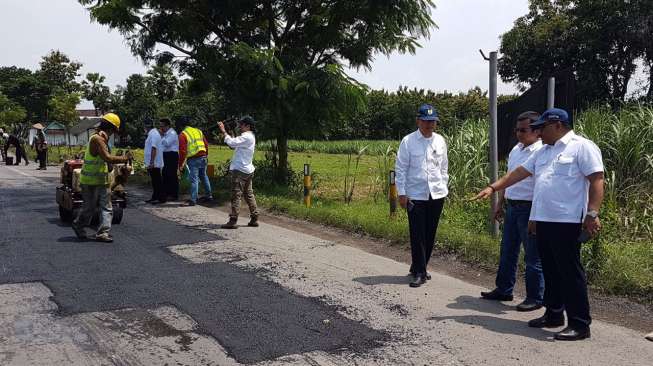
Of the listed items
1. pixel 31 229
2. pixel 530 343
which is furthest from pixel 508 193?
pixel 31 229

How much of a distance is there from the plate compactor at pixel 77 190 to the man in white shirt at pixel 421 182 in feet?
15.1

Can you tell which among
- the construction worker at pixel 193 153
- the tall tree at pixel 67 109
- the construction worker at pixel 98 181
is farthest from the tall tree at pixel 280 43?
the tall tree at pixel 67 109

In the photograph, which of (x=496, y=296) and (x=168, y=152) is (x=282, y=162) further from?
(x=496, y=296)

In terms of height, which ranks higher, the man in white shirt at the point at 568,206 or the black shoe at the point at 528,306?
the man in white shirt at the point at 568,206

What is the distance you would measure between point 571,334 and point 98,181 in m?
6.42

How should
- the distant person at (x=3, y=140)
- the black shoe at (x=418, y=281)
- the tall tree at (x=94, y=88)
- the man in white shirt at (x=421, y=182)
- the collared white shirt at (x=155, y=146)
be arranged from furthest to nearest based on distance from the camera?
1. the tall tree at (x=94, y=88)
2. the distant person at (x=3, y=140)
3. the collared white shirt at (x=155, y=146)
4. the man in white shirt at (x=421, y=182)
5. the black shoe at (x=418, y=281)

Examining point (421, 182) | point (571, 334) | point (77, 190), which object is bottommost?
point (571, 334)

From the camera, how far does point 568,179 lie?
15.6 ft

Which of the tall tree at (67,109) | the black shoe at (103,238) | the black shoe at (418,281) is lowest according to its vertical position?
the black shoe at (418,281)

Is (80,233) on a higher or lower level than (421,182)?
lower

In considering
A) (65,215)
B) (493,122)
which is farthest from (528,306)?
(65,215)

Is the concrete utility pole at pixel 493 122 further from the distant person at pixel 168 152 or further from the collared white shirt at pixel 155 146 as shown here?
the collared white shirt at pixel 155 146

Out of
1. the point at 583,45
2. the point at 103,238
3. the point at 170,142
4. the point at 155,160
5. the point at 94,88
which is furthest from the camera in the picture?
the point at 94,88

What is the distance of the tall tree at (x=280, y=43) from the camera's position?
1251 cm
